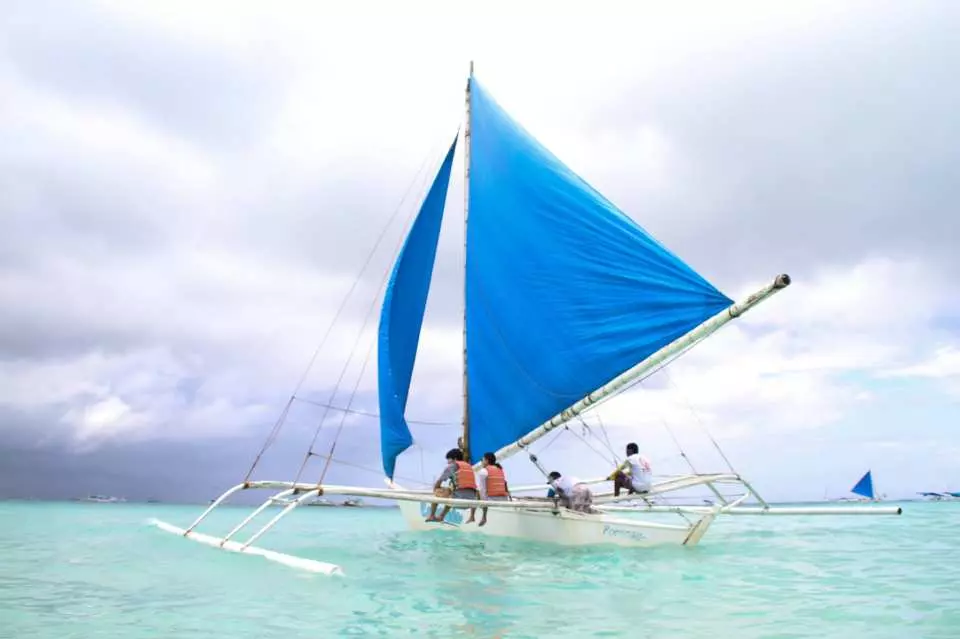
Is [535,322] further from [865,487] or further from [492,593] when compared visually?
[865,487]

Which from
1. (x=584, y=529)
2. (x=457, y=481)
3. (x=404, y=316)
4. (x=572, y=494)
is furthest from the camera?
(x=404, y=316)

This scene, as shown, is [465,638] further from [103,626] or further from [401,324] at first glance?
[401,324]

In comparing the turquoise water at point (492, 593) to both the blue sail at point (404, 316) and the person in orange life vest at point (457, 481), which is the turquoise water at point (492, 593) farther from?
the blue sail at point (404, 316)

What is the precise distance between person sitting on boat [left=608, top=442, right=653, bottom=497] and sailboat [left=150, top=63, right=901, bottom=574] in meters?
0.22

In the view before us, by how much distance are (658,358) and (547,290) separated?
9.45 feet

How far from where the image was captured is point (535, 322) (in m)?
15.6

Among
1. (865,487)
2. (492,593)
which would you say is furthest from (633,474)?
(865,487)

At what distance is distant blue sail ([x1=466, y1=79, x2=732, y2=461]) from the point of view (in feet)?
46.7

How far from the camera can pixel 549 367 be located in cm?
1538

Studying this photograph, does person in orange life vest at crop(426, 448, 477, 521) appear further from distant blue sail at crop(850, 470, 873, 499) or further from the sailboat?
distant blue sail at crop(850, 470, 873, 499)

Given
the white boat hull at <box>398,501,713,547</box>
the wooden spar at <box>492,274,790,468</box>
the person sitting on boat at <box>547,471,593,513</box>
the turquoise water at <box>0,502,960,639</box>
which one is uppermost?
the wooden spar at <box>492,274,790,468</box>

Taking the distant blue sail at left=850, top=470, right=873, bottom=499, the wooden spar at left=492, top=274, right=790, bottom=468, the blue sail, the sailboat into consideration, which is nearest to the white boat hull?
the sailboat

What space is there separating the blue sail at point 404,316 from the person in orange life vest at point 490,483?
2.41 m

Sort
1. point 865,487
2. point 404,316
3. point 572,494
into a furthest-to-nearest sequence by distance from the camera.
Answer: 1. point 865,487
2. point 404,316
3. point 572,494
